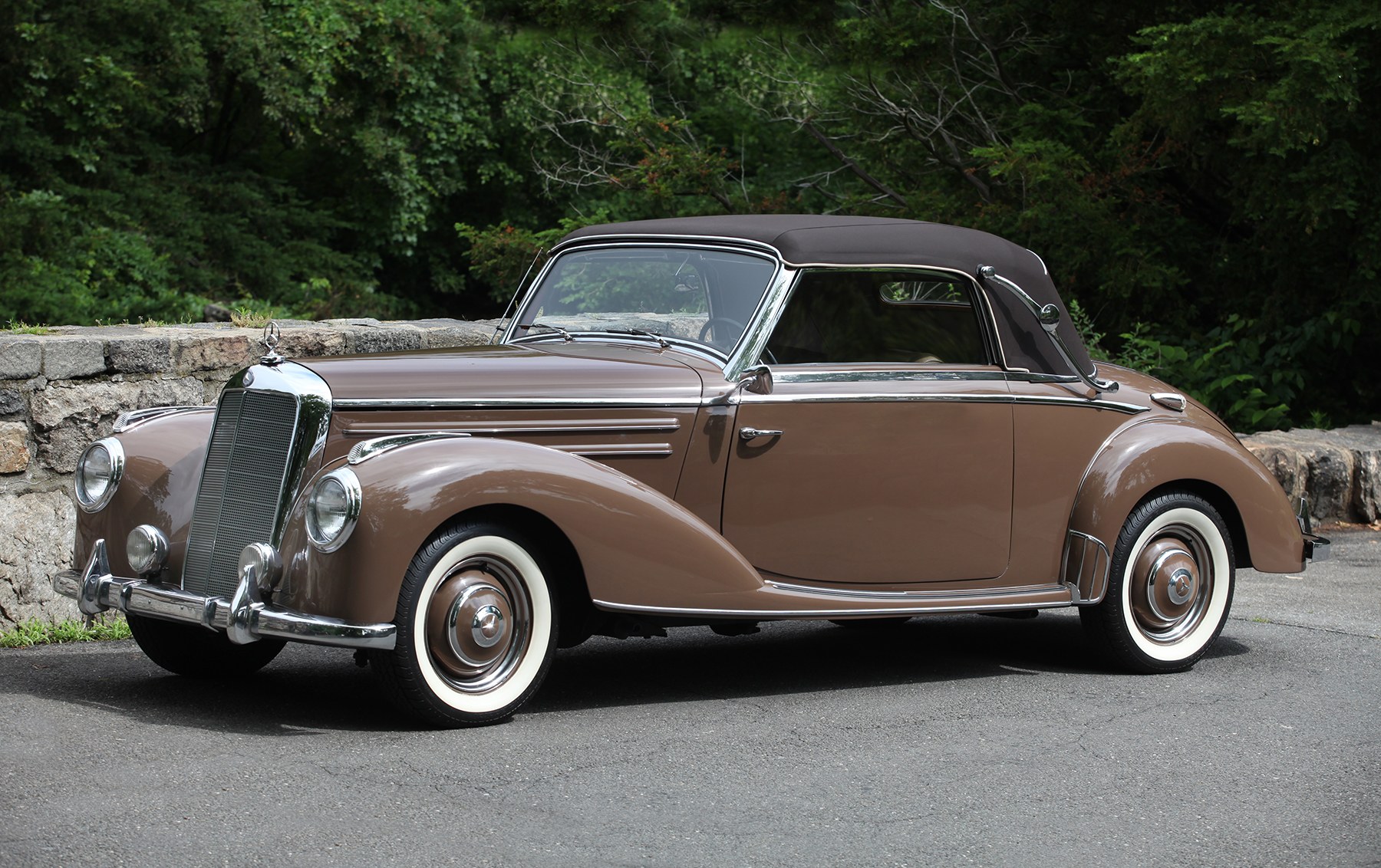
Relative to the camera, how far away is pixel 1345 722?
5047 mm

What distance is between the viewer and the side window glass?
5.52 m

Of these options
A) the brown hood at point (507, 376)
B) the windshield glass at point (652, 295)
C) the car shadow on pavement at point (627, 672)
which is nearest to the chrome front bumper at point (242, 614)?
the car shadow on pavement at point (627, 672)

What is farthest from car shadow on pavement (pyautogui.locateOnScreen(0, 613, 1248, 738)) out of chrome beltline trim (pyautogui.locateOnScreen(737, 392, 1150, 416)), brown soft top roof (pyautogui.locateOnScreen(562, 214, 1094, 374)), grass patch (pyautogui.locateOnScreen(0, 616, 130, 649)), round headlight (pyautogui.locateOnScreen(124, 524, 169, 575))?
brown soft top roof (pyautogui.locateOnScreen(562, 214, 1094, 374))

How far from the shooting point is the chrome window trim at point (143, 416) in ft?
18.4

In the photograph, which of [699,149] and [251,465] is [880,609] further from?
[699,149]

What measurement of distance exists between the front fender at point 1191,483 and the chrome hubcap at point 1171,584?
0.20 metres

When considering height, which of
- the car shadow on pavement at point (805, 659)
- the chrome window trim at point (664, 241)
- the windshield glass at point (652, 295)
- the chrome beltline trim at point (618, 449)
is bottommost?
the car shadow on pavement at point (805, 659)

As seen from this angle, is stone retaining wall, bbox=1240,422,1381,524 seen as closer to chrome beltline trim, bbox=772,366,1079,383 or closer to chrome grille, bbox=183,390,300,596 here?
chrome beltline trim, bbox=772,366,1079,383

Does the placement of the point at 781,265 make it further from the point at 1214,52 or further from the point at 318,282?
the point at 318,282

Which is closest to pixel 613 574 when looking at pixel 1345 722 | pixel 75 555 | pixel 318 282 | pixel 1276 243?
pixel 75 555

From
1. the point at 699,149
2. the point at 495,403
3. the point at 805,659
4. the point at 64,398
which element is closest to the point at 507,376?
the point at 495,403

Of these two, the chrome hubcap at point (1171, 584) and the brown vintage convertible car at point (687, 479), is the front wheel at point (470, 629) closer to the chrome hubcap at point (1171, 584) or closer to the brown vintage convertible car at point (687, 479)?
the brown vintage convertible car at point (687, 479)

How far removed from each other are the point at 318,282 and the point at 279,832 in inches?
648

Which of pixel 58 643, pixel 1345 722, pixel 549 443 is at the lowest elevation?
pixel 58 643
